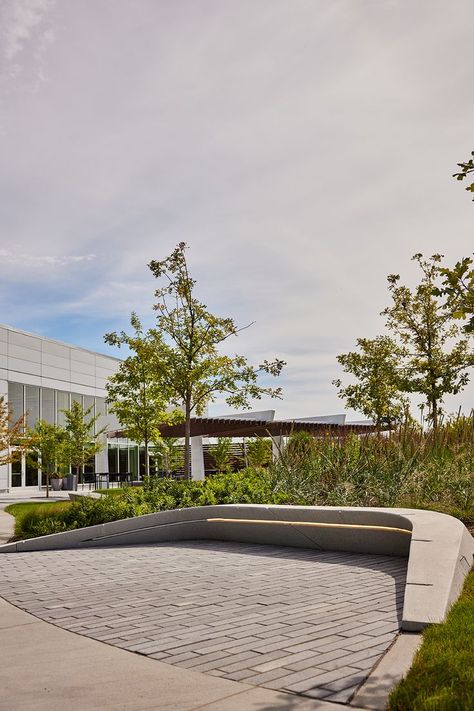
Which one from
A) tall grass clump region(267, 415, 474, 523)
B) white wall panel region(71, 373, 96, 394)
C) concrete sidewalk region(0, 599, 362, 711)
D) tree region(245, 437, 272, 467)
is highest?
white wall panel region(71, 373, 96, 394)

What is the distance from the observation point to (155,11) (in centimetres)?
917

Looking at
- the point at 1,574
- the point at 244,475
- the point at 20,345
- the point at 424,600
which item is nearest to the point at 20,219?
the point at 244,475

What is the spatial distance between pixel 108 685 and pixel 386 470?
839cm

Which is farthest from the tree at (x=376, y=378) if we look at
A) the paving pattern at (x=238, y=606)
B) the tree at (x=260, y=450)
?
the paving pattern at (x=238, y=606)

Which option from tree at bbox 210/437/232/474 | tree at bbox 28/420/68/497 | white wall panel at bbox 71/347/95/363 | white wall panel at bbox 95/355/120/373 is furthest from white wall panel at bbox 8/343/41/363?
tree at bbox 210/437/232/474

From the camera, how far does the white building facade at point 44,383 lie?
36125 mm

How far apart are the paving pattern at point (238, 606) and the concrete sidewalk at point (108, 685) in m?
0.18

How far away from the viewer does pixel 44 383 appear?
39.6 metres

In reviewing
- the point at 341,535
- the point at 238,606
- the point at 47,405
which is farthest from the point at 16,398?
the point at 238,606

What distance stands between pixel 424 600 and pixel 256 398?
555 inches

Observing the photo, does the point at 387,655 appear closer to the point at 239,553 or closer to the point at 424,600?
the point at 424,600

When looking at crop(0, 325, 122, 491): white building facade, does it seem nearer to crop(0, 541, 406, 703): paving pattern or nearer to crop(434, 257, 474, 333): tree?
crop(0, 541, 406, 703): paving pattern

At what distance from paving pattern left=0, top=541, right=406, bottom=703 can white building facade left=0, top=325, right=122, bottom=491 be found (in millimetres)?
24258

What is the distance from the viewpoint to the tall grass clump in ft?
36.5
